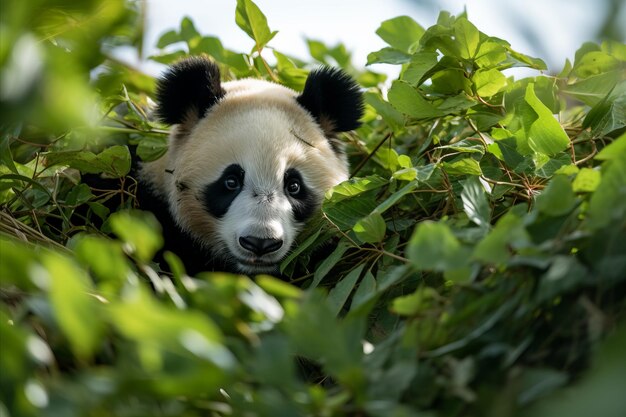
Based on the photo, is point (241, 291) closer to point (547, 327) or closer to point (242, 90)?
point (547, 327)

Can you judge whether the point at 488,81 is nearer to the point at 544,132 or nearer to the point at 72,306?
the point at 544,132

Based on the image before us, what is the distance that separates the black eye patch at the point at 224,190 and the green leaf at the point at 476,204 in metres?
1.39

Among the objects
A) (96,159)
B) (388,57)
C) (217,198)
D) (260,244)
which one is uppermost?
(388,57)

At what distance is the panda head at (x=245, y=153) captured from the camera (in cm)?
306

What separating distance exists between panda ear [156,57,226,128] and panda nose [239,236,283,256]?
78 centimetres

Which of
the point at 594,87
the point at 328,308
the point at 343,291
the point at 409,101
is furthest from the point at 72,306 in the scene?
the point at 594,87

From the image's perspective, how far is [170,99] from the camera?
10.7 feet

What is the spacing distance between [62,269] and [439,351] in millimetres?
740

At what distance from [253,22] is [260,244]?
3.55ft

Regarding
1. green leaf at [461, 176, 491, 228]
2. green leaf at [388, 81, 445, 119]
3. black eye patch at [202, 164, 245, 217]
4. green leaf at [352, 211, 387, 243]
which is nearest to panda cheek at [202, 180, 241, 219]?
black eye patch at [202, 164, 245, 217]

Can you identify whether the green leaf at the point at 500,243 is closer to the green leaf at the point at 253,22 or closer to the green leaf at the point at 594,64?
the green leaf at the point at 594,64

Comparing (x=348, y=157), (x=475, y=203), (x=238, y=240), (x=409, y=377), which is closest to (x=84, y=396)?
(x=409, y=377)

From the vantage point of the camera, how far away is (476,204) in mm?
1860

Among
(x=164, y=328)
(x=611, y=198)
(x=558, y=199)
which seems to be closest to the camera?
(x=164, y=328)
